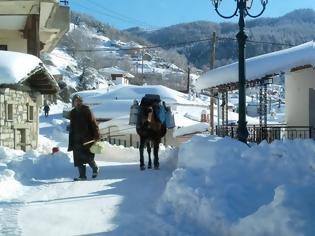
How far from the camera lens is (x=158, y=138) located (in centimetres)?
1387

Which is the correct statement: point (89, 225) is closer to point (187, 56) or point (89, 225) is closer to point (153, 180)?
point (153, 180)

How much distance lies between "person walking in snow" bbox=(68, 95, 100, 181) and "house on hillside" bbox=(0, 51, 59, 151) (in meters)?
6.34

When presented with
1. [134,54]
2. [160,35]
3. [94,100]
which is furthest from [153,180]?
[134,54]

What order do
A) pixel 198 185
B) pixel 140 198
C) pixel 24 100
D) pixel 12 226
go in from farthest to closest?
pixel 24 100, pixel 140 198, pixel 198 185, pixel 12 226

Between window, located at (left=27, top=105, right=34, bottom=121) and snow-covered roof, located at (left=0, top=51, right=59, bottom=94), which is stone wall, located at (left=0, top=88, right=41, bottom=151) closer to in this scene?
window, located at (left=27, top=105, right=34, bottom=121)

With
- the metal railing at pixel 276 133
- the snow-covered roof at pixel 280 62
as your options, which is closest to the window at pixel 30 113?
the metal railing at pixel 276 133

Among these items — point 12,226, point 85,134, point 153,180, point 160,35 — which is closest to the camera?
→ point 12,226

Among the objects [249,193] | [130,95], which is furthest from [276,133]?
[130,95]

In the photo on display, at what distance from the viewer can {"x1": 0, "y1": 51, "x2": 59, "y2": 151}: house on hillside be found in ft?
59.0

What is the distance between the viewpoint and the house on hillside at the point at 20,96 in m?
18.0

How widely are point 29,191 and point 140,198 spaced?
7.67 ft

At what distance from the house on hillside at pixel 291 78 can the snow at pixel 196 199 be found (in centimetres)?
638

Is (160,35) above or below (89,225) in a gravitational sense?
above

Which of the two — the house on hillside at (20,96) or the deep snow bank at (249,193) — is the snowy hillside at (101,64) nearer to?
the house on hillside at (20,96)
